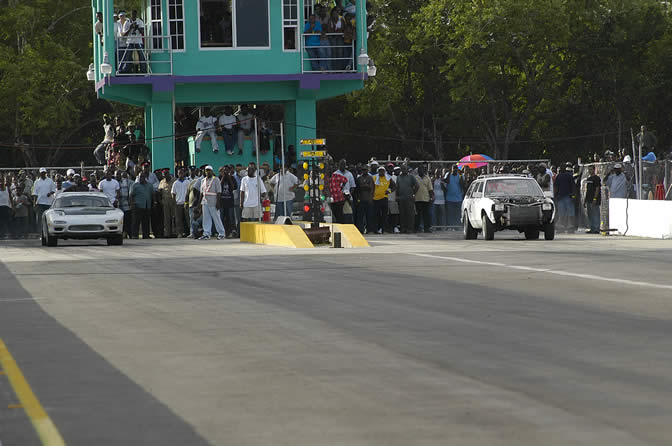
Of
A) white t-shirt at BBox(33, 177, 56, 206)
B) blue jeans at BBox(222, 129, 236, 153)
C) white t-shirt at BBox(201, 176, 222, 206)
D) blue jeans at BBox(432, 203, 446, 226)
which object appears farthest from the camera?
blue jeans at BBox(222, 129, 236, 153)

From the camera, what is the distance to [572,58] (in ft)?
257

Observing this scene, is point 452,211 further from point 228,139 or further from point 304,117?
point 228,139

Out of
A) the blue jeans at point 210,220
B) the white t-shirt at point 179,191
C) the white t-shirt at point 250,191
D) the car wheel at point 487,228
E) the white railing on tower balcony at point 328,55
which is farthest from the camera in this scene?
the white railing on tower balcony at point 328,55

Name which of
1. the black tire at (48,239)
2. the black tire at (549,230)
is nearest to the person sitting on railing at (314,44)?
the black tire at (48,239)

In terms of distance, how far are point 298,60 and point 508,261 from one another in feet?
76.9

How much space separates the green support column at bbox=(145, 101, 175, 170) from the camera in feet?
144

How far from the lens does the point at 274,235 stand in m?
29.5

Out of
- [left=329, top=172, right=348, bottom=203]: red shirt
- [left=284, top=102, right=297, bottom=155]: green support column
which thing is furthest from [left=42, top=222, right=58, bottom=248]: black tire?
[left=284, top=102, right=297, bottom=155]: green support column

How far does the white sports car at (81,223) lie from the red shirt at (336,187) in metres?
5.60

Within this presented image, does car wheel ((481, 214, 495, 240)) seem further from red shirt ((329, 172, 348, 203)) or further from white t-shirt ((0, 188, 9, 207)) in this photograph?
white t-shirt ((0, 188, 9, 207))

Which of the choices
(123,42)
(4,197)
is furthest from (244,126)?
(4,197)

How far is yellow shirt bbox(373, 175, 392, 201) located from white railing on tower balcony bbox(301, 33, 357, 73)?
27.0 feet

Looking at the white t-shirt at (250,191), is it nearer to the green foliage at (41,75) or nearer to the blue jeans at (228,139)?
the blue jeans at (228,139)

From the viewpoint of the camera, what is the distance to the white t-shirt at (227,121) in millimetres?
43031
